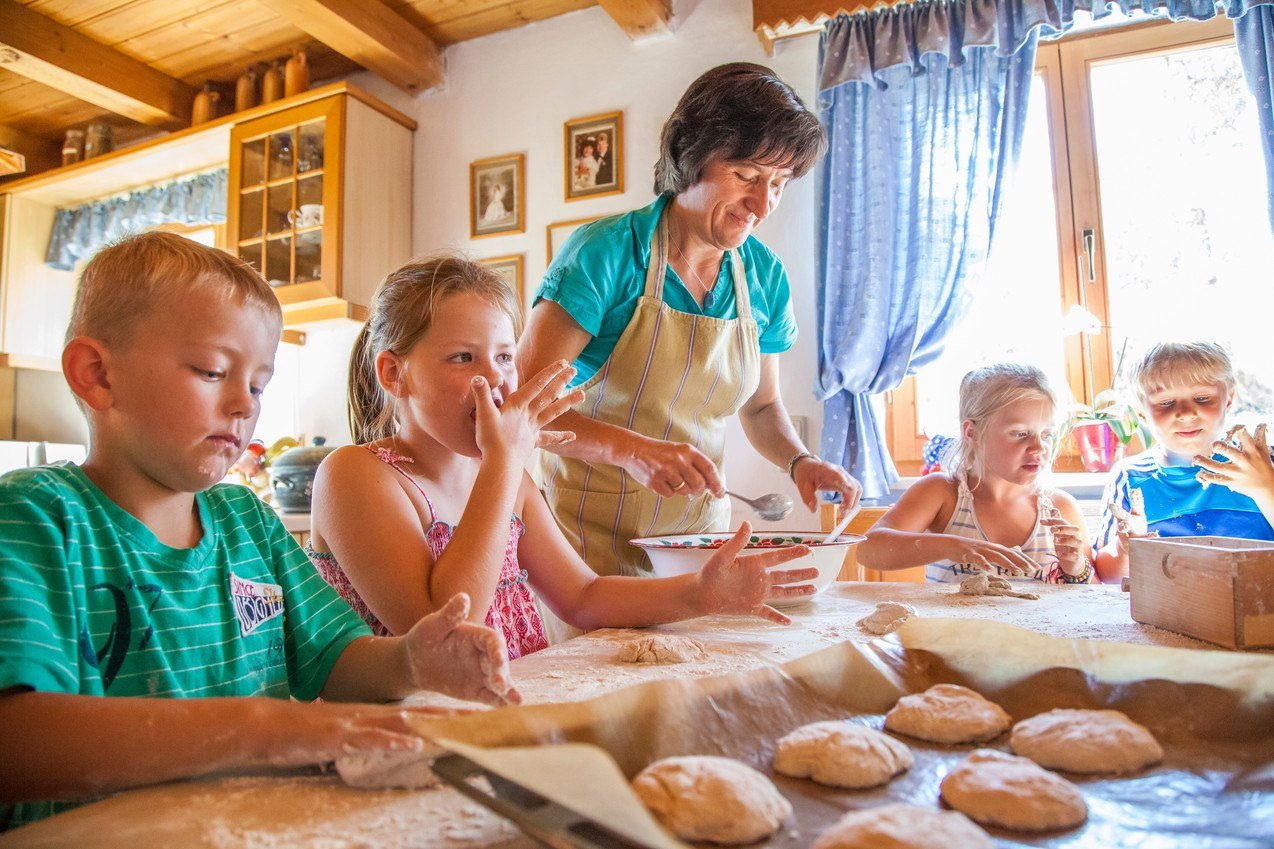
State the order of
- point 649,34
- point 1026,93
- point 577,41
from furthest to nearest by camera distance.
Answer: point 577,41
point 649,34
point 1026,93

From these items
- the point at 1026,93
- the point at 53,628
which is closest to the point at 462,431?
the point at 53,628

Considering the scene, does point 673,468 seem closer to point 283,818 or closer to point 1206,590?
point 1206,590

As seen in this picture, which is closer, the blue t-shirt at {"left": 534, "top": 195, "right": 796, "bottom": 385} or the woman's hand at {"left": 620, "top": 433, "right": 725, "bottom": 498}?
the woman's hand at {"left": 620, "top": 433, "right": 725, "bottom": 498}

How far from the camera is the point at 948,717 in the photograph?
2.37ft

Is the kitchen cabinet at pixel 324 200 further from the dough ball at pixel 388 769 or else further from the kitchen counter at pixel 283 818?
the dough ball at pixel 388 769

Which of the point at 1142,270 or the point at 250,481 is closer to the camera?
the point at 1142,270

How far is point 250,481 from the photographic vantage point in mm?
3805

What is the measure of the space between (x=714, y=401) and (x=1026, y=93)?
1907 millimetres

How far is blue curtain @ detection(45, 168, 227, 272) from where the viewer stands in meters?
4.20

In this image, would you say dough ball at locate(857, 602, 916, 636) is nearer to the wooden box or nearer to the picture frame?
the wooden box

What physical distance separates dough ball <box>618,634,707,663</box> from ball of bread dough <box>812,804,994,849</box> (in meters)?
0.41

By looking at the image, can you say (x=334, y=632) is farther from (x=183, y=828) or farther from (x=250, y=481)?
(x=250, y=481)

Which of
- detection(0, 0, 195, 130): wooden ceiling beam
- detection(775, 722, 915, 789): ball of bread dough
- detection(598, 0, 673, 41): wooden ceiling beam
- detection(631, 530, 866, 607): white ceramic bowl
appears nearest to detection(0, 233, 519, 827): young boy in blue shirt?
detection(775, 722, 915, 789): ball of bread dough

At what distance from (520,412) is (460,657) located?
427mm
